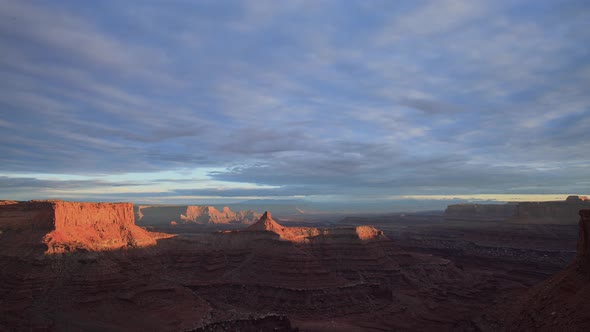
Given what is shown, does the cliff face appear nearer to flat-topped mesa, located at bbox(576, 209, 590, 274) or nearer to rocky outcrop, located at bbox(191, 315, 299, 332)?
flat-topped mesa, located at bbox(576, 209, 590, 274)

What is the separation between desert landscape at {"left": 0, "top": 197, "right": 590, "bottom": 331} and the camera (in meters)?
35.3

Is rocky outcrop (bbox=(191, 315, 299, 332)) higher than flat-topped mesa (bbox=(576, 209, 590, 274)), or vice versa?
flat-topped mesa (bbox=(576, 209, 590, 274))

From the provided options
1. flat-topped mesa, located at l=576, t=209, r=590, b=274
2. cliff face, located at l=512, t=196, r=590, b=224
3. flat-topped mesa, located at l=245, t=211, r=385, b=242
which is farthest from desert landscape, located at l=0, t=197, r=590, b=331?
cliff face, located at l=512, t=196, r=590, b=224

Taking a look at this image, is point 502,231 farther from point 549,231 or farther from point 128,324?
point 128,324

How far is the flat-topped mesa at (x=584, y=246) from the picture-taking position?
27125 mm

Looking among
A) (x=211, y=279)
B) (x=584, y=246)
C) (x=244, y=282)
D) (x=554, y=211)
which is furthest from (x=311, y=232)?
(x=554, y=211)

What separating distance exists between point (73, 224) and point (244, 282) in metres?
25.2

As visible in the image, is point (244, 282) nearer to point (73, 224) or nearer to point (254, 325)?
point (254, 325)

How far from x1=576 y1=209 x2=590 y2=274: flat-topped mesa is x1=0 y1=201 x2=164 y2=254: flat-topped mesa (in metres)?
51.6

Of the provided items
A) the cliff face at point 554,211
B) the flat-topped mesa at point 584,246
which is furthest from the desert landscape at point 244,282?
the cliff face at point 554,211

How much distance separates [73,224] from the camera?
4938 cm

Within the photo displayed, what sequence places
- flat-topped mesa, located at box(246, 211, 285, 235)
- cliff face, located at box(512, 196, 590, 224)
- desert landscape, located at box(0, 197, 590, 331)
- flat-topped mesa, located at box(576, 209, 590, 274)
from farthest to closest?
1. cliff face, located at box(512, 196, 590, 224)
2. flat-topped mesa, located at box(246, 211, 285, 235)
3. desert landscape, located at box(0, 197, 590, 331)
4. flat-topped mesa, located at box(576, 209, 590, 274)

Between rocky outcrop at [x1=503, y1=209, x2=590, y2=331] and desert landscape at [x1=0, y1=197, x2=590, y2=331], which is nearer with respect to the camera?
rocky outcrop at [x1=503, y1=209, x2=590, y2=331]

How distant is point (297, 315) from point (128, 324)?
69.2 ft
